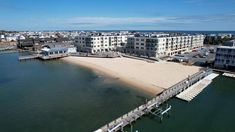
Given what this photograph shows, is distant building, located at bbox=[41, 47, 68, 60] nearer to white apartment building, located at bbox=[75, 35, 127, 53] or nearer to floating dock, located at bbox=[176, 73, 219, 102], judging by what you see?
white apartment building, located at bbox=[75, 35, 127, 53]

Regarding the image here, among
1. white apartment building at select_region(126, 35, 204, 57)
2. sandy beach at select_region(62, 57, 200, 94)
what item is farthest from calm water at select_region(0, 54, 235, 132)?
white apartment building at select_region(126, 35, 204, 57)

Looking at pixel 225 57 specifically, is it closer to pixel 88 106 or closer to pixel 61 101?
pixel 88 106

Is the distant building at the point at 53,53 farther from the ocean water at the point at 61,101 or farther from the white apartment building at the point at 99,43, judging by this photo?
the ocean water at the point at 61,101

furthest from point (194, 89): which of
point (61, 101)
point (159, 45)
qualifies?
point (159, 45)

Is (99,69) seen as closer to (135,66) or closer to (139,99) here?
(135,66)

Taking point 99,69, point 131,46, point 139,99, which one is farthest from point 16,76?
point 131,46

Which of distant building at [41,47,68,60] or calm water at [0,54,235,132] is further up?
distant building at [41,47,68,60]

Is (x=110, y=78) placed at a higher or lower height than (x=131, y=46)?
lower
